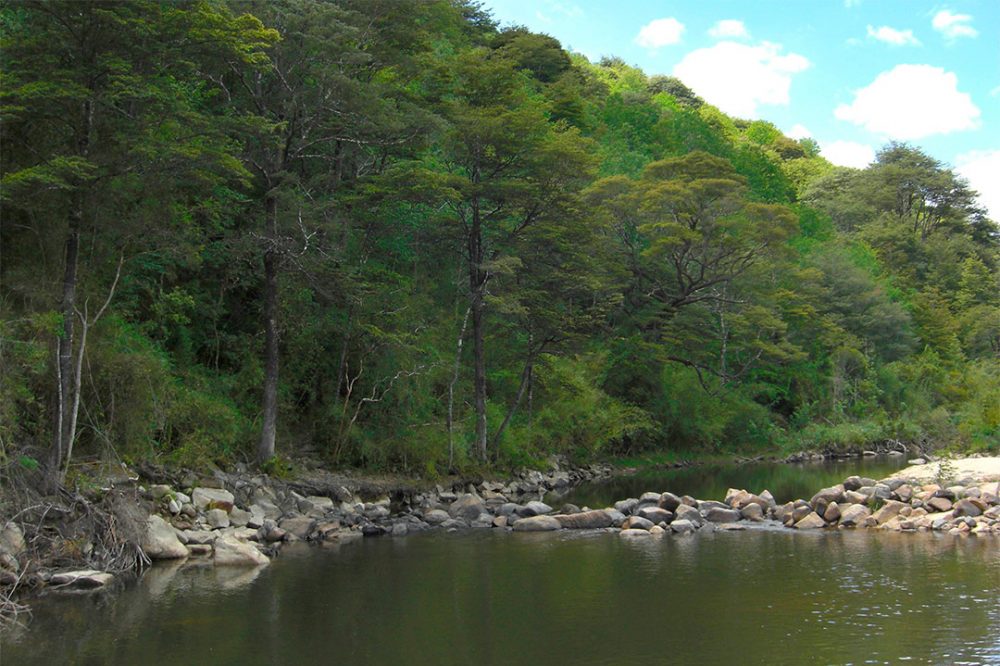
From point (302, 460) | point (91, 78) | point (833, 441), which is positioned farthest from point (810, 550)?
point (833, 441)

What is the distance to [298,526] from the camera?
1669 centimetres

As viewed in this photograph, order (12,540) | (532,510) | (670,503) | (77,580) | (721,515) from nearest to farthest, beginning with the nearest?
(12,540) < (77,580) < (721,515) < (670,503) < (532,510)

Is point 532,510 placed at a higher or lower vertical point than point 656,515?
lower

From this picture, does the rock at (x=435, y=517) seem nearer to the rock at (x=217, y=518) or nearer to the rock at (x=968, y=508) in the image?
the rock at (x=217, y=518)

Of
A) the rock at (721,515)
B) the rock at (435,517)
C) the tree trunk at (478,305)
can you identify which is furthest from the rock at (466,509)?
the rock at (721,515)

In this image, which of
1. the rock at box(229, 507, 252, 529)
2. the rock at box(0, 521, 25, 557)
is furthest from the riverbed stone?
the rock at box(0, 521, 25, 557)

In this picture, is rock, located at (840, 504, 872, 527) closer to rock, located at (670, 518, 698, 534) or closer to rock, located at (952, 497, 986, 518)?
rock, located at (952, 497, 986, 518)

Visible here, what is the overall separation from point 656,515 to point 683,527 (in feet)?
2.68

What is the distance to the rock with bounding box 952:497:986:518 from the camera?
16906 mm

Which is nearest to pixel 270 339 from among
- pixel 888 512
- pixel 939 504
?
pixel 888 512

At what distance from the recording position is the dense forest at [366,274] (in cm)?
1460

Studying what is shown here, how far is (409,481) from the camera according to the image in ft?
70.5

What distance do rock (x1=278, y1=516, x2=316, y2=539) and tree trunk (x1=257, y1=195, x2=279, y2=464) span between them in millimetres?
2455

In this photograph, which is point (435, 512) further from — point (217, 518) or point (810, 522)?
point (810, 522)
